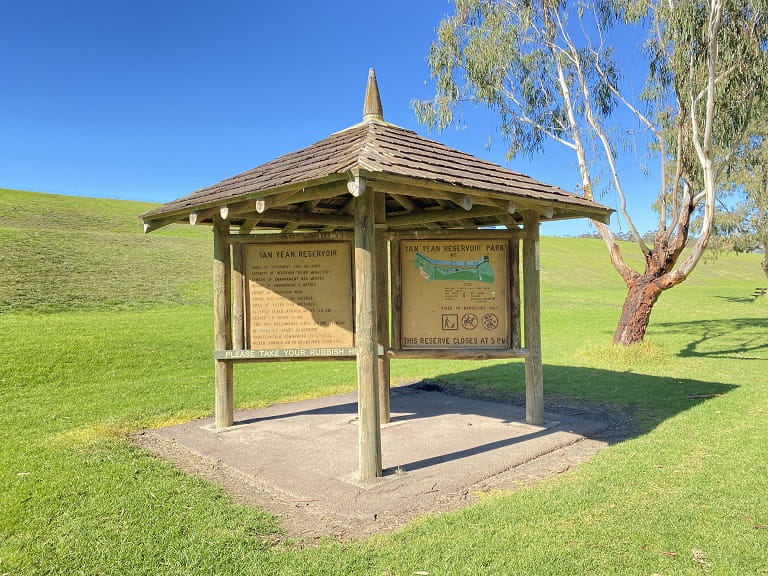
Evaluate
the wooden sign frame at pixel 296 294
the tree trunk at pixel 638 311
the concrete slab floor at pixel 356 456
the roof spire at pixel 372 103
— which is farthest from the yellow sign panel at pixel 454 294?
the tree trunk at pixel 638 311

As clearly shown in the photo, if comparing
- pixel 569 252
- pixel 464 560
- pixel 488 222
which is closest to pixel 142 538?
pixel 464 560

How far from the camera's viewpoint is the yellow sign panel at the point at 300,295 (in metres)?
7.05

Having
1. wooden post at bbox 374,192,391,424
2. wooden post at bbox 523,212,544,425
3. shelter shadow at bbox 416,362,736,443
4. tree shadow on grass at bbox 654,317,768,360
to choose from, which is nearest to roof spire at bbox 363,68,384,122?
wooden post at bbox 374,192,391,424

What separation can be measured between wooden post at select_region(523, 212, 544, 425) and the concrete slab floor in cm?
35

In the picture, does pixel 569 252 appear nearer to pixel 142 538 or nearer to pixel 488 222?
pixel 488 222

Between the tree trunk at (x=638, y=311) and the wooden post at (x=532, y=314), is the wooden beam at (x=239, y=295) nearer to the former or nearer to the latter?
the wooden post at (x=532, y=314)

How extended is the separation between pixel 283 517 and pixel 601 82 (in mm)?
15391

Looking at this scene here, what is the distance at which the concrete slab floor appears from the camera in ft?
15.6

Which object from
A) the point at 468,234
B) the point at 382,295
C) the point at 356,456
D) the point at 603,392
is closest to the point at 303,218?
the point at 382,295

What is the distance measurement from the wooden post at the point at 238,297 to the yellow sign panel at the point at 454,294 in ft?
6.61

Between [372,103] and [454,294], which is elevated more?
[372,103]

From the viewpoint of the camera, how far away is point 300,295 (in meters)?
7.11

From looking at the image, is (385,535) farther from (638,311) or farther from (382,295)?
(638,311)

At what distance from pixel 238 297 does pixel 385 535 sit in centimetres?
393
